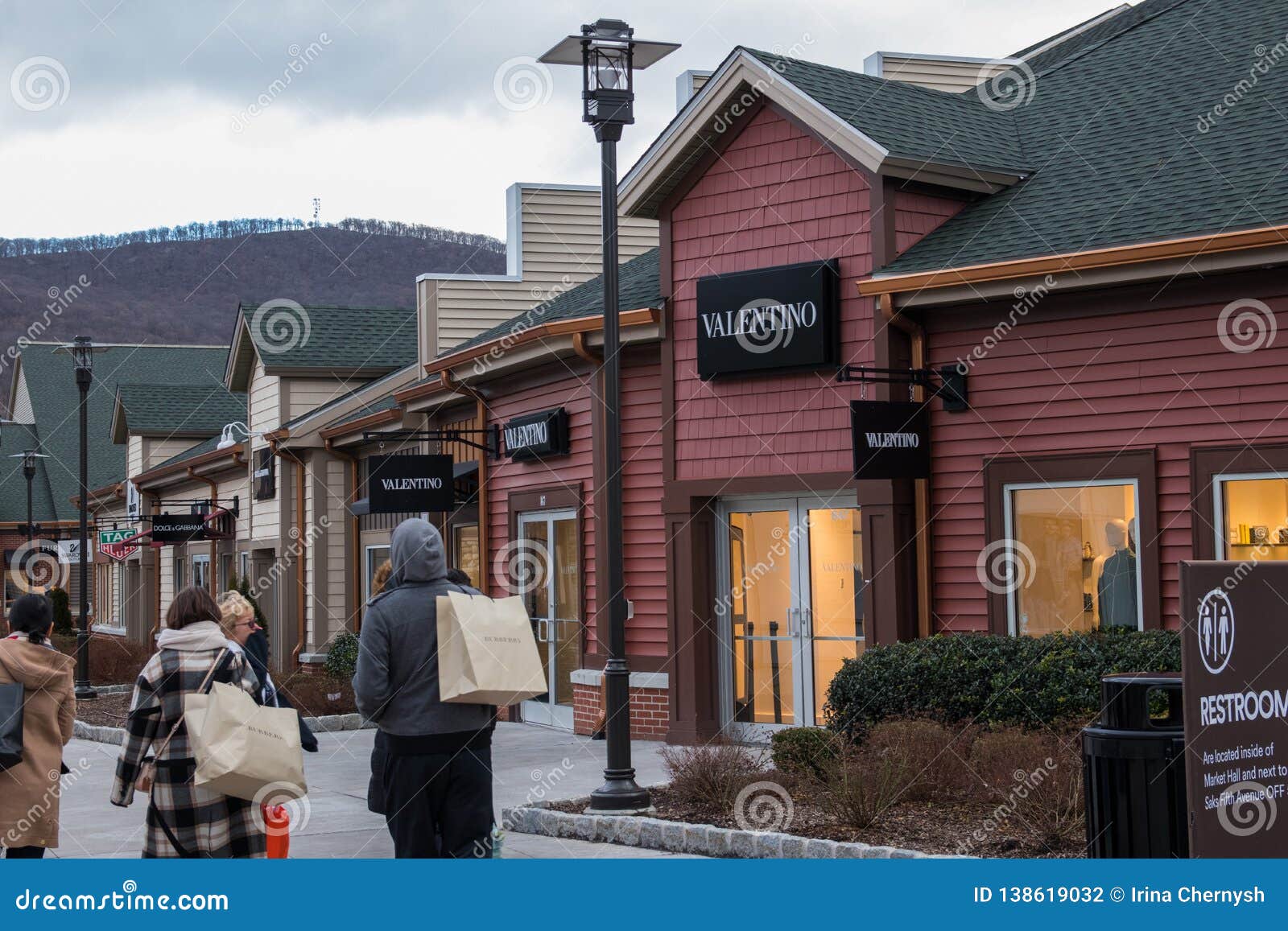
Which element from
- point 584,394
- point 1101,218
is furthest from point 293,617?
point 1101,218

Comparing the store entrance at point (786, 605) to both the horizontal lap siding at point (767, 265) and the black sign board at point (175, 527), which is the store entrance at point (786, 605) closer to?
the horizontal lap siding at point (767, 265)

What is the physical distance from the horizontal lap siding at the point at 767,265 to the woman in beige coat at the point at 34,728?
8105 mm

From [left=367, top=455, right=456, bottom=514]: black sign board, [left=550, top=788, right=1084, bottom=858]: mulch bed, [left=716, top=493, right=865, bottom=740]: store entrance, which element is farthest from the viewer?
[left=367, top=455, right=456, bottom=514]: black sign board

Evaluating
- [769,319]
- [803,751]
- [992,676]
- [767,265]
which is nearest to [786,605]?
[769,319]

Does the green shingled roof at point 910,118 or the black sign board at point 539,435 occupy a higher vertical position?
the green shingled roof at point 910,118

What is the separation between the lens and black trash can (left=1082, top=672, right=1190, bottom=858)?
639cm

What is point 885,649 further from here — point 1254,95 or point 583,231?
point 583,231

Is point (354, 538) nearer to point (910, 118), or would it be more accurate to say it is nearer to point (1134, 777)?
point (910, 118)

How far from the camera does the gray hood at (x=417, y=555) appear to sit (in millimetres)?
7172

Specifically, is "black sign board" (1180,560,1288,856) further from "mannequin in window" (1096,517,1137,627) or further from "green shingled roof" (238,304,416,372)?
"green shingled roof" (238,304,416,372)

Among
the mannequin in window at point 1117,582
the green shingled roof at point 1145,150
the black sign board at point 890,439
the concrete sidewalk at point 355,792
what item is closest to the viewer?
the concrete sidewalk at point 355,792

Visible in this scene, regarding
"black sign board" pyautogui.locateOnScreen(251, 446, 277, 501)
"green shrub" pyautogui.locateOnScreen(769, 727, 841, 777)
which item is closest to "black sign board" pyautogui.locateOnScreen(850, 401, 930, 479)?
"green shrub" pyautogui.locateOnScreen(769, 727, 841, 777)

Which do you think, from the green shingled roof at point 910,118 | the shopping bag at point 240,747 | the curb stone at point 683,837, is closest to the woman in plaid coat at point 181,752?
the shopping bag at point 240,747

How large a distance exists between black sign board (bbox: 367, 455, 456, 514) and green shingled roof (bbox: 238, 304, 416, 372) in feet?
28.9
